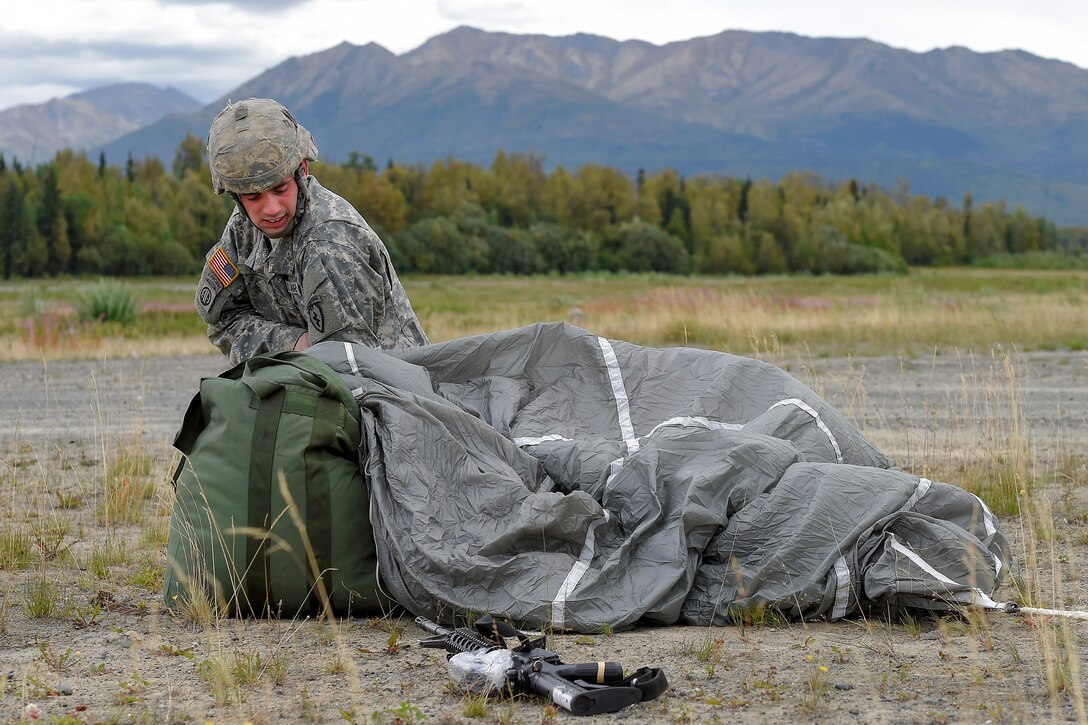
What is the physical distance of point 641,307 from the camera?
66.4ft

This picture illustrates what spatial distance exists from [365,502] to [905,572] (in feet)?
6.21

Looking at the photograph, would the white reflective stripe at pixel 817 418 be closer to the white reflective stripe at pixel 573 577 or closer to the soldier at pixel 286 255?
the white reflective stripe at pixel 573 577

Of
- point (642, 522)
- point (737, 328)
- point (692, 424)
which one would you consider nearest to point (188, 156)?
point (737, 328)

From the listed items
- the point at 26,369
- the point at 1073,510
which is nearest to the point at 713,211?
the point at 26,369

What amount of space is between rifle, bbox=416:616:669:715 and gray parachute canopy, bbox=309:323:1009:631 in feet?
1.26

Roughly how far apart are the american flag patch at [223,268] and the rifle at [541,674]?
2324 millimetres

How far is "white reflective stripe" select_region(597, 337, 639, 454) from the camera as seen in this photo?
435 centimetres

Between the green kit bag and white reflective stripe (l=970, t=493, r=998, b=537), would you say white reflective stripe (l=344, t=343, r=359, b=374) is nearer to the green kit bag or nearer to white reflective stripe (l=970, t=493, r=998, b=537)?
the green kit bag

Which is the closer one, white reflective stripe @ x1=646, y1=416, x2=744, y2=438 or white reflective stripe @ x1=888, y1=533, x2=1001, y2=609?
white reflective stripe @ x1=888, y1=533, x2=1001, y2=609

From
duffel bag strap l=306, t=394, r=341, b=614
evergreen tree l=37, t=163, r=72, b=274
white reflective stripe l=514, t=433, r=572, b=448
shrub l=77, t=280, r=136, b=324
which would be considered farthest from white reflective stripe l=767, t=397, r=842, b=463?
evergreen tree l=37, t=163, r=72, b=274

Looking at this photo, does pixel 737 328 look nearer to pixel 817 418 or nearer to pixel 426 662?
pixel 817 418

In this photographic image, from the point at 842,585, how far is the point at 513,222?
80.1 metres

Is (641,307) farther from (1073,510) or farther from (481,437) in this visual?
(481,437)

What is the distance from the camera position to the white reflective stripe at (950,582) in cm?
365
